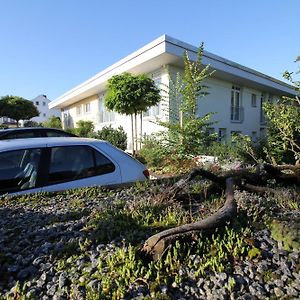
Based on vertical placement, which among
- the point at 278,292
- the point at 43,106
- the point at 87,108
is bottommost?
the point at 278,292

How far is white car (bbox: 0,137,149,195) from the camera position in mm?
4430

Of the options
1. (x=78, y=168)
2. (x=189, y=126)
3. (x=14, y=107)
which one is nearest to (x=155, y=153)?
(x=189, y=126)

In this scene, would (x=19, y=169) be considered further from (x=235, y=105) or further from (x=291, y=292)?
(x=235, y=105)

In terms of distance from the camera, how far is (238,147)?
11.4m

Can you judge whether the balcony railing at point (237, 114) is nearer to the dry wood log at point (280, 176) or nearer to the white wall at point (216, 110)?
the white wall at point (216, 110)

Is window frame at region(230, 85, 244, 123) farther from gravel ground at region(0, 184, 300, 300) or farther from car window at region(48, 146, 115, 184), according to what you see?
gravel ground at region(0, 184, 300, 300)

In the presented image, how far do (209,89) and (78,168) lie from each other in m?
16.5

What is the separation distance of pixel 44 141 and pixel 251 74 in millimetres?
18923

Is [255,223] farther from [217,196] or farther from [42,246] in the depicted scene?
[42,246]

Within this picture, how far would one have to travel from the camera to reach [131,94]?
46.2 ft

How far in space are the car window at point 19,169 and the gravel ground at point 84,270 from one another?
134cm

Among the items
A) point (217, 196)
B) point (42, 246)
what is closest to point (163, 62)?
point (217, 196)

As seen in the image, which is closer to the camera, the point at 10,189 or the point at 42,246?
the point at 42,246

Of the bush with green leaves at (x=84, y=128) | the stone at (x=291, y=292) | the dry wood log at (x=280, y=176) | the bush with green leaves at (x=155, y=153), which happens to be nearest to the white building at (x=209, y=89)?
the bush with green leaves at (x=84, y=128)
